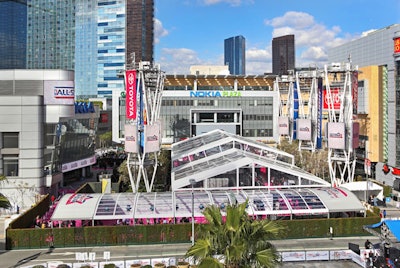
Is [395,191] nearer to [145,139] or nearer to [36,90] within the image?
[145,139]

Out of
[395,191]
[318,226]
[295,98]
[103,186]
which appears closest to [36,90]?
[103,186]

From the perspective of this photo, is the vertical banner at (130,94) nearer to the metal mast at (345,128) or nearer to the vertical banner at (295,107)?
the metal mast at (345,128)

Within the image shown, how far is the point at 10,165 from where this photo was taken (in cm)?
5225

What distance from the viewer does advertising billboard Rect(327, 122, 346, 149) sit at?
175 ft

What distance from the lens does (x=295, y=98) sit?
76.2 metres

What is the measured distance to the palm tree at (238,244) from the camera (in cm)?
1778

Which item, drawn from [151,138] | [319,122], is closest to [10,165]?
[151,138]

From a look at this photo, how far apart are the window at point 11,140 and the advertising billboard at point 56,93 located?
5417mm

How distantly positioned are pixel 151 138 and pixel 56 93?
14835 millimetres

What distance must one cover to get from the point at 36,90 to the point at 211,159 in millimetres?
23786

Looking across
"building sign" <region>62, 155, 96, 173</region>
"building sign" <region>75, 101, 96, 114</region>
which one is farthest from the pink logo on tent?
"building sign" <region>75, 101, 96, 114</region>

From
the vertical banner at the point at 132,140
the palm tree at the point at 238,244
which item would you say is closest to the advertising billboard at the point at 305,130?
the vertical banner at the point at 132,140

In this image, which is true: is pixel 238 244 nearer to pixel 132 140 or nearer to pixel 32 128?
pixel 132 140

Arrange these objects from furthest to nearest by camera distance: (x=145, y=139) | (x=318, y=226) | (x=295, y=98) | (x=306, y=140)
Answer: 1. (x=295, y=98)
2. (x=306, y=140)
3. (x=145, y=139)
4. (x=318, y=226)
